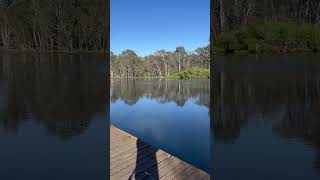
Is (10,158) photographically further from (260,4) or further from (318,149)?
(260,4)

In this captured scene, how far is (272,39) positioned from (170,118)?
24.0 ft

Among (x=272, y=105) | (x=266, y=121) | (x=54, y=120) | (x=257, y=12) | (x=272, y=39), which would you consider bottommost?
(x=266, y=121)

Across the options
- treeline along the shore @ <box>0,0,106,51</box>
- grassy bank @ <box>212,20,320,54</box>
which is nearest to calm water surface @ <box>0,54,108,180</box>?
treeline along the shore @ <box>0,0,106,51</box>

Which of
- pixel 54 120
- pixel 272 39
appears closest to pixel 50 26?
pixel 54 120

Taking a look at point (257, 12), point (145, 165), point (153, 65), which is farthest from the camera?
point (153, 65)

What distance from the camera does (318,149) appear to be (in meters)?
4.40

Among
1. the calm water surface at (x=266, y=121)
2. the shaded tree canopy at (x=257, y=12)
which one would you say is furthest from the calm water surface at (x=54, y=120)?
the shaded tree canopy at (x=257, y=12)

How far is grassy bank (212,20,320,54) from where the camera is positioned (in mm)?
5504

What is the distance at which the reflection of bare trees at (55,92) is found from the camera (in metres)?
3.95

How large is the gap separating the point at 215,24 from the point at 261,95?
1564 mm

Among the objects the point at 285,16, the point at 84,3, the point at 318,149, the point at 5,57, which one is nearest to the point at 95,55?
the point at 84,3

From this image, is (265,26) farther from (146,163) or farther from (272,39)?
(146,163)

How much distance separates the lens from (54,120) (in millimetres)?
4031

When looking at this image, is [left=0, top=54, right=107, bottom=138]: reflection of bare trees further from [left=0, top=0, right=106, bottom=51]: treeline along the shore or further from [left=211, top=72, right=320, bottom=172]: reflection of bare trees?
[left=211, top=72, right=320, bottom=172]: reflection of bare trees
